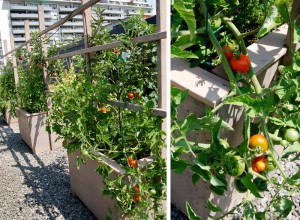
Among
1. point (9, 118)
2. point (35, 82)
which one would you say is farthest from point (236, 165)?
point (9, 118)

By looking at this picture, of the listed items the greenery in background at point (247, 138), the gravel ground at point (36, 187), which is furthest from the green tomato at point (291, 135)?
the gravel ground at point (36, 187)

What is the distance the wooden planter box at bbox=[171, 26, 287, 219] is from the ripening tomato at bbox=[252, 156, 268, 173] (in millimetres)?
179

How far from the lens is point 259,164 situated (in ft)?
2.18

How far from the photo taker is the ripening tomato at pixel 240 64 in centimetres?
78

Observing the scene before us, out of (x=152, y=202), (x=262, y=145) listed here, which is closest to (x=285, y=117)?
(x=262, y=145)

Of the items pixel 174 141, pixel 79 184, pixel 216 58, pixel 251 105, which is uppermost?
pixel 216 58

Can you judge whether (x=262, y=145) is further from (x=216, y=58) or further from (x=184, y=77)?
(x=216, y=58)

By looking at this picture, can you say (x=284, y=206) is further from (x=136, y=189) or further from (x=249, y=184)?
(x=136, y=189)

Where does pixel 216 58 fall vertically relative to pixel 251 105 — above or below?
above

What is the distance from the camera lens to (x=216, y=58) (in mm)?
985

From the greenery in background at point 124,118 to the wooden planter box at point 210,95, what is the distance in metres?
0.10

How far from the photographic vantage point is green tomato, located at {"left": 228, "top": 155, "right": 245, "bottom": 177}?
63cm

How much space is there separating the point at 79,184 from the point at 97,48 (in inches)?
29.4

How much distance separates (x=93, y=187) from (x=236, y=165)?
878mm
